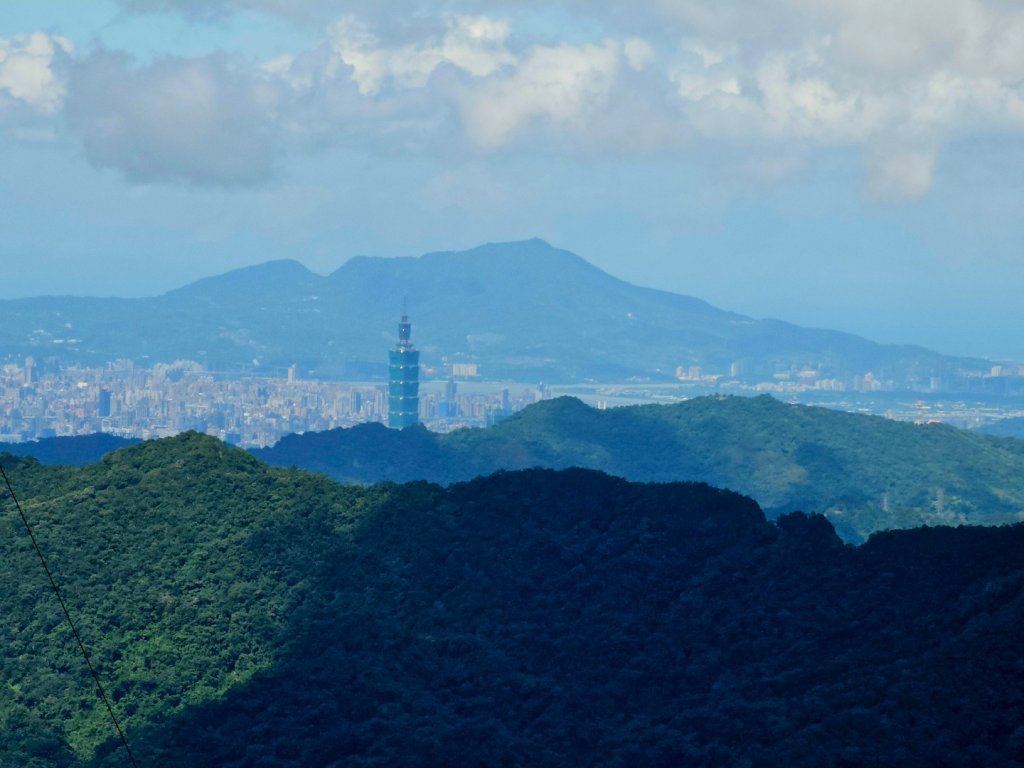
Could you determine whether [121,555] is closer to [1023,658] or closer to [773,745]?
[773,745]

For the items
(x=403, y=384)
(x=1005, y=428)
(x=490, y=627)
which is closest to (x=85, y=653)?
(x=490, y=627)

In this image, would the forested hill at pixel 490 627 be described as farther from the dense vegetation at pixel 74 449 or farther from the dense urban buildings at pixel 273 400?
the dense urban buildings at pixel 273 400

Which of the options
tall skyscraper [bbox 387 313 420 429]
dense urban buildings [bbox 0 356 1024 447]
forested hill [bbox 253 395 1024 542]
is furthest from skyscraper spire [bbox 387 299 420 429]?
forested hill [bbox 253 395 1024 542]

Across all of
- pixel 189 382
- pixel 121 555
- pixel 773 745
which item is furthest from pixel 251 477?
Answer: pixel 189 382

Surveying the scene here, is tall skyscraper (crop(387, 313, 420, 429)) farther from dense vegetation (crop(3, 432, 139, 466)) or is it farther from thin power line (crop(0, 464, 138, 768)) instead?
thin power line (crop(0, 464, 138, 768))

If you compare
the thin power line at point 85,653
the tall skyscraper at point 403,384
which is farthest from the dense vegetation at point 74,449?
the tall skyscraper at point 403,384

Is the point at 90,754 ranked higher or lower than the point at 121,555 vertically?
lower
